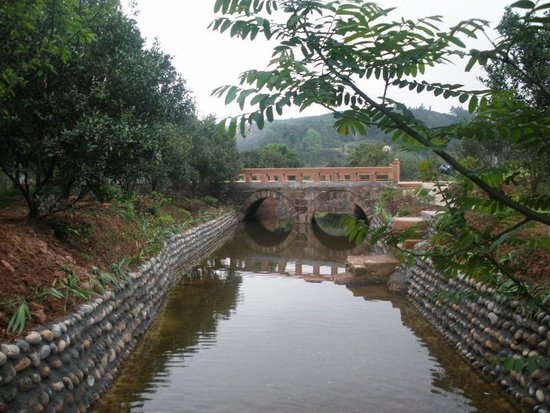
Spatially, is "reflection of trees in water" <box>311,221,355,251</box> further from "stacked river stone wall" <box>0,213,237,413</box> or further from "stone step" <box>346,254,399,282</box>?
"stacked river stone wall" <box>0,213,237,413</box>

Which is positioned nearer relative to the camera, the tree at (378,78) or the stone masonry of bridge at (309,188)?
Answer: the tree at (378,78)

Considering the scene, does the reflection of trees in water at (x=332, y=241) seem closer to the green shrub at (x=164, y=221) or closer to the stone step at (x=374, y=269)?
the stone step at (x=374, y=269)

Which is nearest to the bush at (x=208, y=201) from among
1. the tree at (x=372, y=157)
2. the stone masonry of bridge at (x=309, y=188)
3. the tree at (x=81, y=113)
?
the stone masonry of bridge at (x=309, y=188)

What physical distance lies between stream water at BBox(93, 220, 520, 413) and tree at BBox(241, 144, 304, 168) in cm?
2632

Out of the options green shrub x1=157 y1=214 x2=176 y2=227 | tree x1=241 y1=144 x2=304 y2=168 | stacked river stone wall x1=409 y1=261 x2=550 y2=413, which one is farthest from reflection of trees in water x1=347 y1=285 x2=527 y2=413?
tree x1=241 y1=144 x2=304 y2=168

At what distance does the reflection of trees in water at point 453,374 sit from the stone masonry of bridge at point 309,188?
58.3ft

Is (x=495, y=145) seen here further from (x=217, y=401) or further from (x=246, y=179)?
(x=246, y=179)

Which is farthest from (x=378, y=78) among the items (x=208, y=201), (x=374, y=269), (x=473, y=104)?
(x=208, y=201)

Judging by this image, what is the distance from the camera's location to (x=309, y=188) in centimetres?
2997

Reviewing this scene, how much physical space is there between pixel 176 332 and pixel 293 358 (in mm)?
2448

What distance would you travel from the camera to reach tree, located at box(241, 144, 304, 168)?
4034 centimetres

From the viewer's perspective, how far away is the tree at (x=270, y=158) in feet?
132

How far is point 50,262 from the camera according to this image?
709 cm

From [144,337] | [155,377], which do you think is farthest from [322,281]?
[155,377]
